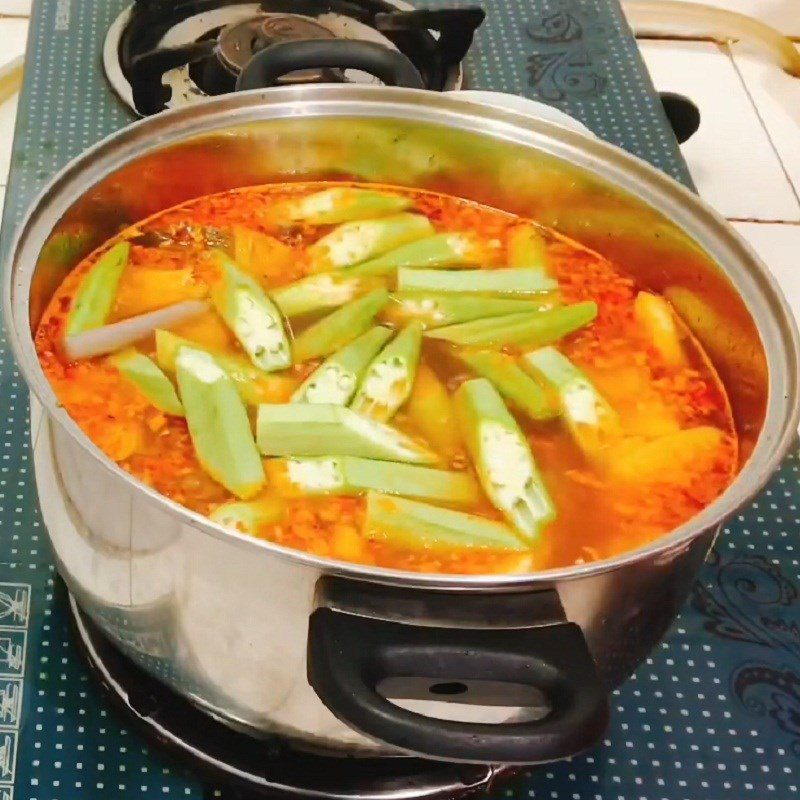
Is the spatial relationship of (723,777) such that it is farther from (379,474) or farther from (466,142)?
(466,142)

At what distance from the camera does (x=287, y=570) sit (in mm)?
512

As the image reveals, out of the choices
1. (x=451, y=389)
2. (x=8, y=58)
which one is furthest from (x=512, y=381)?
(x=8, y=58)

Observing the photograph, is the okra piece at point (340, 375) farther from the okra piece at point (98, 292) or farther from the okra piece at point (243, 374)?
the okra piece at point (98, 292)

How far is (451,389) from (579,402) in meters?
0.10

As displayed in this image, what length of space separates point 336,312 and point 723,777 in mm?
490

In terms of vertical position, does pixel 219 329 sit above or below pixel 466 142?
below

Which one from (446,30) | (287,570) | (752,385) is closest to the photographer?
(287,570)

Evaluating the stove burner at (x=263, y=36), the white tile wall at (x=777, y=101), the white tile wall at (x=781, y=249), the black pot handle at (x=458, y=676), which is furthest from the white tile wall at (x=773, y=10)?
the black pot handle at (x=458, y=676)

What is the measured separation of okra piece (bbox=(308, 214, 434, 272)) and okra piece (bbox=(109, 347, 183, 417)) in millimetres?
210

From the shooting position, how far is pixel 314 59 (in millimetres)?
977

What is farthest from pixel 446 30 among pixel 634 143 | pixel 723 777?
pixel 723 777

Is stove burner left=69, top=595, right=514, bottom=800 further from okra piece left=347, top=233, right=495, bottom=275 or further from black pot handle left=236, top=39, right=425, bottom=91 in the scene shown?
black pot handle left=236, top=39, right=425, bottom=91

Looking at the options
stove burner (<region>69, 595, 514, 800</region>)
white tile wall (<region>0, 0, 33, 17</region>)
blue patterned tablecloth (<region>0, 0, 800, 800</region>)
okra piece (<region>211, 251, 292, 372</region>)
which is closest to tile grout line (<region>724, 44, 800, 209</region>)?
blue patterned tablecloth (<region>0, 0, 800, 800</region>)

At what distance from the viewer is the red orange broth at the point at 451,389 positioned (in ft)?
2.21
